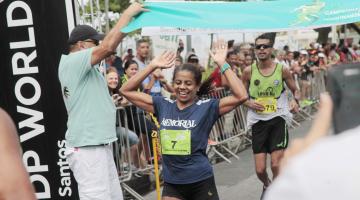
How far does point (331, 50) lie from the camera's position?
2345cm

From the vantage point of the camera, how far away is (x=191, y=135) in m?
4.71

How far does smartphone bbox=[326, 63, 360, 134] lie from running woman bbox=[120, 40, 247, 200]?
10.6 feet

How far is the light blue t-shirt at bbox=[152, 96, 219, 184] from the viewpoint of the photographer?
467cm

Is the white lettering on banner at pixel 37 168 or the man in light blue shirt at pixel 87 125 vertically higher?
the man in light blue shirt at pixel 87 125

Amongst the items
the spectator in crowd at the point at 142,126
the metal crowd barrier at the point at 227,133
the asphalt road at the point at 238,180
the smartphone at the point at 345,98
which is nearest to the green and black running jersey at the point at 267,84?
the asphalt road at the point at 238,180

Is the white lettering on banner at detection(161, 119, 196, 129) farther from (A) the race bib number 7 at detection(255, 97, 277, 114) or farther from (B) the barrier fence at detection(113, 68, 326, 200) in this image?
(A) the race bib number 7 at detection(255, 97, 277, 114)

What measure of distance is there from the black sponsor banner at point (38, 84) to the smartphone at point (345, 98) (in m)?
4.93

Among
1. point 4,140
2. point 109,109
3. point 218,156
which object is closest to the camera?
point 4,140

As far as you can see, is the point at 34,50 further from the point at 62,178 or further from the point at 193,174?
the point at 193,174

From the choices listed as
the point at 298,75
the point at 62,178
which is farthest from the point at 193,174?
the point at 298,75

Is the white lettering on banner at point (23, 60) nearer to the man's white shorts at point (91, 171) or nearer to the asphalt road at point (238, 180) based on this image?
the man's white shorts at point (91, 171)

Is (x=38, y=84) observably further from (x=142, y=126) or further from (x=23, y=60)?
(x=142, y=126)

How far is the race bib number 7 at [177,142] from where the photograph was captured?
470 centimetres

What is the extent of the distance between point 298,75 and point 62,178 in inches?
435
